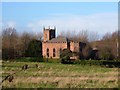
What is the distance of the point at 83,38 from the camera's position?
93625 mm

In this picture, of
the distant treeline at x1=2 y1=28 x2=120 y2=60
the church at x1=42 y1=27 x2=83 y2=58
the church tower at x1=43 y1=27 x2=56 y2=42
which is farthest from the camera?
the church tower at x1=43 y1=27 x2=56 y2=42

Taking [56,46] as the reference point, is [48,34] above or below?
above

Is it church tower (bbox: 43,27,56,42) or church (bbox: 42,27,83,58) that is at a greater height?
church tower (bbox: 43,27,56,42)

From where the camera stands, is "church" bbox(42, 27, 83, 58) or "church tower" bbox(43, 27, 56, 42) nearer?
"church" bbox(42, 27, 83, 58)

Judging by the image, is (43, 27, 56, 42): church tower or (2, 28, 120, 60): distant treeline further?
(43, 27, 56, 42): church tower

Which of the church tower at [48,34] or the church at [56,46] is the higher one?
the church tower at [48,34]

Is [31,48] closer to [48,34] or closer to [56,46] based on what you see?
[56,46]

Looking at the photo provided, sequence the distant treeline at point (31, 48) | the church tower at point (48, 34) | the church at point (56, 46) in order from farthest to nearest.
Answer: the church tower at point (48, 34)
the church at point (56, 46)
the distant treeline at point (31, 48)

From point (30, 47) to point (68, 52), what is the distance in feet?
25.4

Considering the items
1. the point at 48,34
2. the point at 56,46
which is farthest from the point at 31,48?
the point at 48,34

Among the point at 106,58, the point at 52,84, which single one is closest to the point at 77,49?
the point at 106,58

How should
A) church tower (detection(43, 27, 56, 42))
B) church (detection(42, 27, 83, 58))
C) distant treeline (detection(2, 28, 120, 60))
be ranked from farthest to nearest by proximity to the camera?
church tower (detection(43, 27, 56, 42)), church (detection(42, 27, 83, 58)), distant treeline (detection(2, 28, 120, 60))

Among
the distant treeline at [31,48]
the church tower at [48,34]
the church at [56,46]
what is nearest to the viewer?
the distant treeline at [31,48]

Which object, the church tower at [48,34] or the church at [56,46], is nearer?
the church at [56,46]
